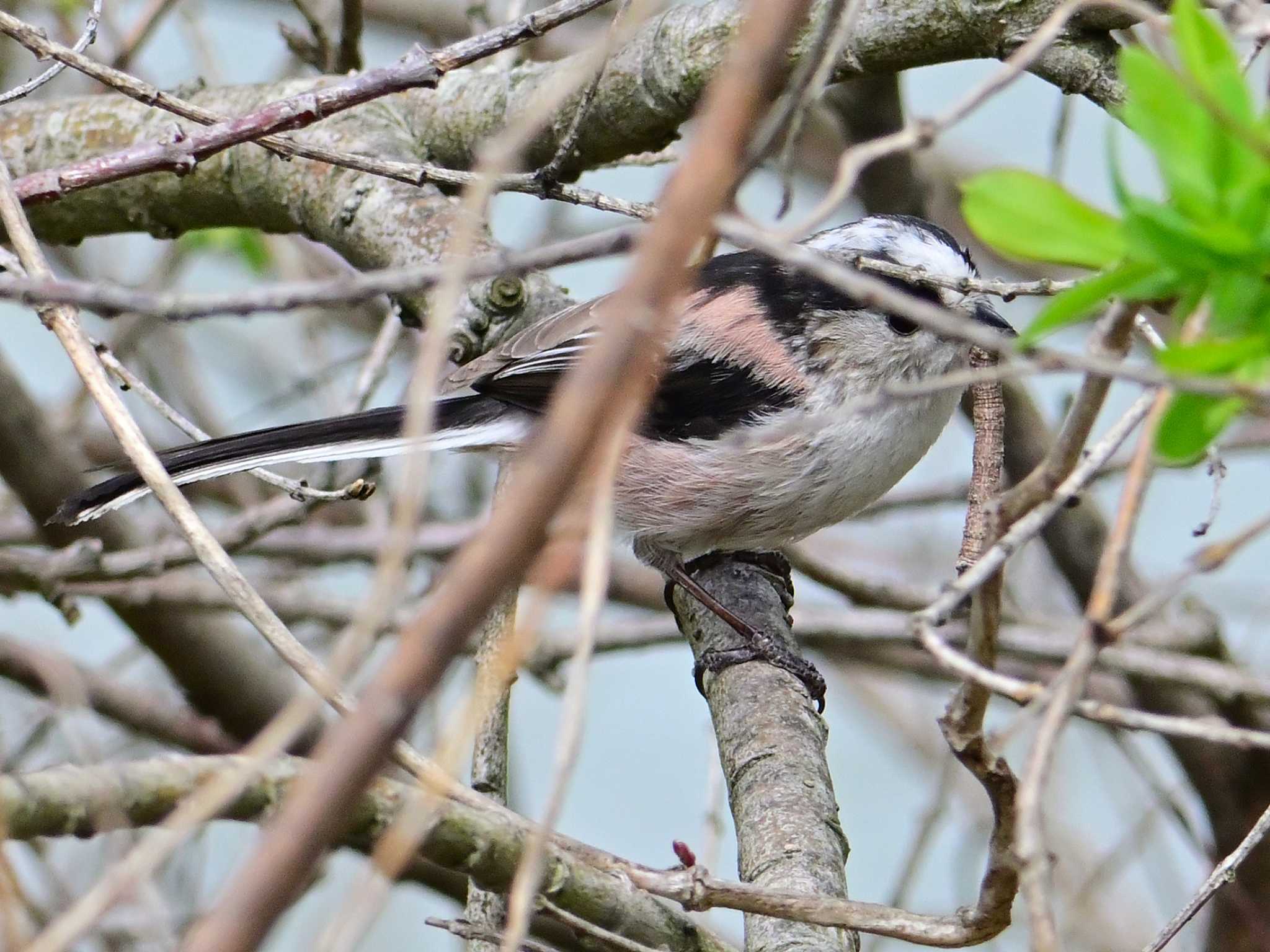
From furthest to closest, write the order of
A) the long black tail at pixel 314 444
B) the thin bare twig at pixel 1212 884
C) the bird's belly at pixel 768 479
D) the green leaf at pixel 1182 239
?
1. the bird's belly at pixel 768 479
2. the long black tail at pixel 314 444
3. the thin bare twig at pixel 1212 884
4. the green leaf at pixel 1182 239

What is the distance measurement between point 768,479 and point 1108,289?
206 cm

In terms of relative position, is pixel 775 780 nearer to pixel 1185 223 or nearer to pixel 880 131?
pixel 1185 223

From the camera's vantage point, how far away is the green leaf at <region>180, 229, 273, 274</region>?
3.99 meters

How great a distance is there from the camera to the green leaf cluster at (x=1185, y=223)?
3.06 feet

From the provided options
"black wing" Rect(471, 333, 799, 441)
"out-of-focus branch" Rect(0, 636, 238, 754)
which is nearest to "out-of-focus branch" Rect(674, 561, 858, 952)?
"black wing" Rect(471, 333, 799, 441)

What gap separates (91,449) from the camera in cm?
428

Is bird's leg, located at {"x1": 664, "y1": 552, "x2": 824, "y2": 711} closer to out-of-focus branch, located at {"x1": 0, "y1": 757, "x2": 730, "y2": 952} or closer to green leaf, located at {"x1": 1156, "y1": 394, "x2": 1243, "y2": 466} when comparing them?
out-of-focus branch, located at {"x1": 0, "y1": 757, "x2": 730, "y2": 952}

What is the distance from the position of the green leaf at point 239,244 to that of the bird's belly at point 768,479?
1503 mm

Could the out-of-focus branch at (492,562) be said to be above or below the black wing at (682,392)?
below

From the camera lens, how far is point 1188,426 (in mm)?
1000

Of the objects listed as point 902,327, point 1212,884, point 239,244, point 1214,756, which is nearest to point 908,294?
point 902,327

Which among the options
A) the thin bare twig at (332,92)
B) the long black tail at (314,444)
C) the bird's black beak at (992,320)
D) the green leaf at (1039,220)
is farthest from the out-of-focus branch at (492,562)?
the bird's black beak at (992,320)

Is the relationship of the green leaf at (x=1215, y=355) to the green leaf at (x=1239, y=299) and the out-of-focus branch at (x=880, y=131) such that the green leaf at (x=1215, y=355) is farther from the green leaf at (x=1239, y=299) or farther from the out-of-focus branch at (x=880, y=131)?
the out-of-focus branch at (x=880, y=131)

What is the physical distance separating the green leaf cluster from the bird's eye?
6.71 feet
